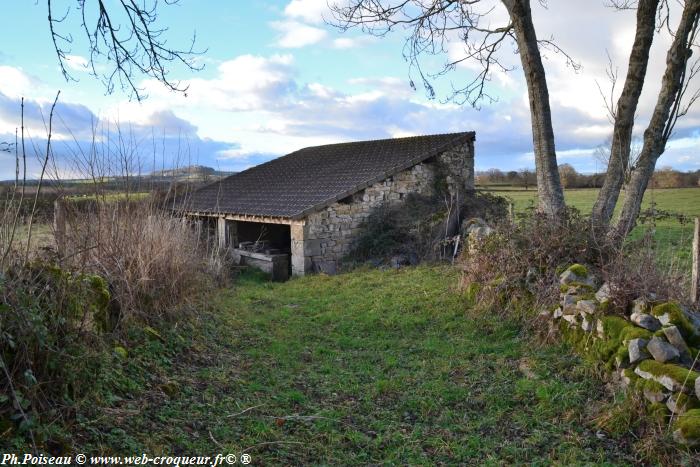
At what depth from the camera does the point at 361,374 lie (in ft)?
19.7

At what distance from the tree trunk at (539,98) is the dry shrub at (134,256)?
664 cm

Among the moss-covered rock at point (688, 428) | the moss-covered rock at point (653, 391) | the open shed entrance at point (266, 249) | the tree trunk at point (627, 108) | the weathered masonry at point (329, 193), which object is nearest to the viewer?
the moss-covered rock at point (688, 428)

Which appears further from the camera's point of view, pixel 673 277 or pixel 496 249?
pixel 496 249

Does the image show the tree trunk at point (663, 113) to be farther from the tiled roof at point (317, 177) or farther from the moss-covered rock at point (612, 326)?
the tiled roof at point (317, 177)

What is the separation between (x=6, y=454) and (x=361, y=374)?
3.81 meters

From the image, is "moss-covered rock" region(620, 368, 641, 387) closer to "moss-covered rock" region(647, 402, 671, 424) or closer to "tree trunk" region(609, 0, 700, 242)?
"moss-covered rock" region(647, 402, 671, 424)

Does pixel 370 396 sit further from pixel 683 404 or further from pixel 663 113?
pixel 663 113

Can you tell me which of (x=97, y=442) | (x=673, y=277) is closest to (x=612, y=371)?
(x=673, y=277)

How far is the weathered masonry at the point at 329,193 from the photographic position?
1399cm

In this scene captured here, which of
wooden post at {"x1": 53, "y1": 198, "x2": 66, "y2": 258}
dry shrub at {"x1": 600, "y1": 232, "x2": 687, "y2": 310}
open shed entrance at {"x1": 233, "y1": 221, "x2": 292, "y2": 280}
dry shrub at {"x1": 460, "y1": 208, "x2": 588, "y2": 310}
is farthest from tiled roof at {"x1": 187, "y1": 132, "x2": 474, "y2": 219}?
dry shrub at {"x1": 600, "y1": 232, "x2": 687, "y2": 310}

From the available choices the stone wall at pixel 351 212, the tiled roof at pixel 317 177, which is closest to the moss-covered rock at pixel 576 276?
the stone wall at pixel 351 212

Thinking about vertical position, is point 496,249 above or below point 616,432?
above

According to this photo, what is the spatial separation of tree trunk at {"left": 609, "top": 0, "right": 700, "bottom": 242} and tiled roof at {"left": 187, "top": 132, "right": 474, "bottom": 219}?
288 inches

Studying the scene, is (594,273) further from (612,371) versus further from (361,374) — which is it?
(361,374)
